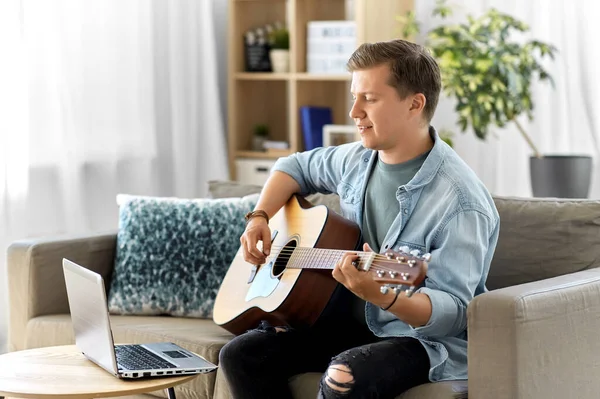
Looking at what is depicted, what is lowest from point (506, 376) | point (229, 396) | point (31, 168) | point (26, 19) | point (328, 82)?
point (229, 396)

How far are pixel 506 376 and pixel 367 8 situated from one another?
2385 mm

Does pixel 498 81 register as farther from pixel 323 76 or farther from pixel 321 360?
pixel 321 360

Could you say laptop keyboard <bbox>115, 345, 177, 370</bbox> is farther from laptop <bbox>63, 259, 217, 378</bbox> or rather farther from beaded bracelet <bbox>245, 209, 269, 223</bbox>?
beaded bracelet <bbox>245, 209, 269, 223</bbox>

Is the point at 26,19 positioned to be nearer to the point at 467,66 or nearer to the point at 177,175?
the point at 177,175

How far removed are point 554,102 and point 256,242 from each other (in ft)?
6.68

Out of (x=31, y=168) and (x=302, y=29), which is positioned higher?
(x=302, y=29)

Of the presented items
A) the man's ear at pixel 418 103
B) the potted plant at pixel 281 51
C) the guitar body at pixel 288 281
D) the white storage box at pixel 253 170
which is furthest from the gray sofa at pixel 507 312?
the potted plant at pixel 281 51

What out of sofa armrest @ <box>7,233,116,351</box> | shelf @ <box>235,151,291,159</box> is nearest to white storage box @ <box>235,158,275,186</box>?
shelf @ <box>235,151,291,159</box>

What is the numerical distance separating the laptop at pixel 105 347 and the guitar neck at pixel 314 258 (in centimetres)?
32

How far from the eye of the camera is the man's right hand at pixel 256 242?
7.64ft

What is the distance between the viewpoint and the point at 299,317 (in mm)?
2168

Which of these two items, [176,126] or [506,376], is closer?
[506,376]

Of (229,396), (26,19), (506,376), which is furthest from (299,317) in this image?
(26,19)

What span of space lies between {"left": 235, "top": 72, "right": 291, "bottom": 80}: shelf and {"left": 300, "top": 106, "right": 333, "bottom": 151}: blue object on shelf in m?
0.16
